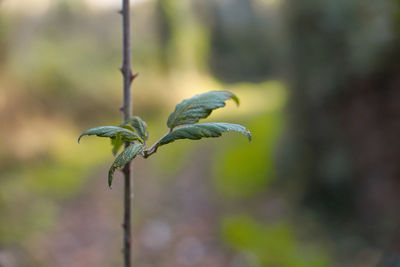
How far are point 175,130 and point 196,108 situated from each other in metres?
0.09

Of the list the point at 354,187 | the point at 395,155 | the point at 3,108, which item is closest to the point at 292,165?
the point at 354,187

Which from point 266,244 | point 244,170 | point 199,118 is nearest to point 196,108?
point 199,118

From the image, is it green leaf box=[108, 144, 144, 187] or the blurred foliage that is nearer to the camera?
green leaf box=[108, 144, 144, 187]

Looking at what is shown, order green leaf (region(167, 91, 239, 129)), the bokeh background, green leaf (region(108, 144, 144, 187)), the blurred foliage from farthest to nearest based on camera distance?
1. the blurred foliage
2. the bokeh background
3. green leaf (region(167, 91, 239, 129))
4. green leaf (region(108, 144, 144, 187))

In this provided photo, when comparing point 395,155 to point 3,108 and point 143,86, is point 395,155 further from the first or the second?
point 143,86

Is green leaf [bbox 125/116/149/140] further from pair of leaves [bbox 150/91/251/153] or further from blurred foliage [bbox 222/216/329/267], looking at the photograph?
blurred foliage [bbox 222/216/329/267]

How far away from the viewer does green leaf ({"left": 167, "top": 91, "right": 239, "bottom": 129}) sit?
0.66m

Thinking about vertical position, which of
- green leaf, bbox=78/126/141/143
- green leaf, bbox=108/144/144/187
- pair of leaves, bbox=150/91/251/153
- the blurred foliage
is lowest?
the blurred foliage

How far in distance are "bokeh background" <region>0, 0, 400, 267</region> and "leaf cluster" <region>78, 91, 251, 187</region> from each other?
2.28 feet

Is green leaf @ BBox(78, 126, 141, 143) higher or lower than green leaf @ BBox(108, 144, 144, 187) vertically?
higher

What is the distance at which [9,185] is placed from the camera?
14.7 ft

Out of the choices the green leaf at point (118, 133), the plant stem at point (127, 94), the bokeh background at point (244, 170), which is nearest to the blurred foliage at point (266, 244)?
the bokeh background at point (244, 170)

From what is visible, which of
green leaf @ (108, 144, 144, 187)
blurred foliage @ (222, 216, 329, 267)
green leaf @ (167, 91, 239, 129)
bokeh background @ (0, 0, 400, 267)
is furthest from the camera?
blurred foliage @ (222, 216, 329, 267)

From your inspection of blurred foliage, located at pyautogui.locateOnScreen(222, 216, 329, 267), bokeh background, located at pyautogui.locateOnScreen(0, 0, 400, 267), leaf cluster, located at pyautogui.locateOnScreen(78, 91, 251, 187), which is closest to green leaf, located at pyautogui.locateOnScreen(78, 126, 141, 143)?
leaf cluster, located at pyautogui.locateOnScreen(78, 91, 251, 187)
